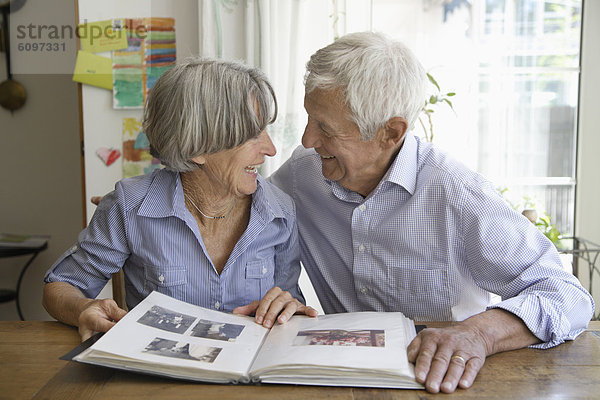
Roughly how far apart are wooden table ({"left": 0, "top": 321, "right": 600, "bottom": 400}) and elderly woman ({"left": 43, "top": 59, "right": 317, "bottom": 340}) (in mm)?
315

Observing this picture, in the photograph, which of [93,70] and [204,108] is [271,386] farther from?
[93,70]

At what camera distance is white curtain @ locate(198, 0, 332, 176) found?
8.63ft

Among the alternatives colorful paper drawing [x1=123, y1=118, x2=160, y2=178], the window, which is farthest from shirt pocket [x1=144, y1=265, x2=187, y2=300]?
the window

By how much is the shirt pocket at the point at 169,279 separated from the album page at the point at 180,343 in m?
0.20

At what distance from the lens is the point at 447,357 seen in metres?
0.94

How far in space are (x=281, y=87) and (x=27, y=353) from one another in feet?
6.00

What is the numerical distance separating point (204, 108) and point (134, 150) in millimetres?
1581

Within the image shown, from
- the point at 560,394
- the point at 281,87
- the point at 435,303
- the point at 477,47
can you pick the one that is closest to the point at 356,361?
the point at 560,394

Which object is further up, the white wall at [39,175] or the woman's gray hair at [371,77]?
the woman's gray hair at [371,77]

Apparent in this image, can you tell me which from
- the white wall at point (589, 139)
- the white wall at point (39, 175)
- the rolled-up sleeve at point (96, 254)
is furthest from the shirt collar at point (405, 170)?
the white wall at point (39, 175)

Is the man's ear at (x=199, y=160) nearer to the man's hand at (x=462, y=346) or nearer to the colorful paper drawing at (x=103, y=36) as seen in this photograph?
the man's hand at (x=462, y=346)

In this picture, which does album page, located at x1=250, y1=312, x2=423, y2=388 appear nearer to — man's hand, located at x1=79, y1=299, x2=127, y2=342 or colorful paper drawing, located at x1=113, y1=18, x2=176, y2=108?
man's hand, located at x1=79, y1=299, x2=127, y2=342

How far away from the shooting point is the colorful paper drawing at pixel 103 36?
274cm

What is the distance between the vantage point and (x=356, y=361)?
90 cm
